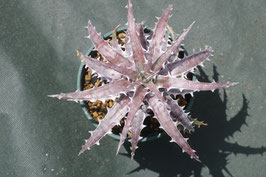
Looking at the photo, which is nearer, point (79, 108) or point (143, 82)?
point (143, 82)

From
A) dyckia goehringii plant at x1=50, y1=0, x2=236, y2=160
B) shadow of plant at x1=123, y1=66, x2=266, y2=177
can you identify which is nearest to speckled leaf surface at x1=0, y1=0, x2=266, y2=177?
shadow of plant at x1=123, y1=66, x2=266, y2=177

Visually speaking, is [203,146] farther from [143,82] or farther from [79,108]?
[143,82]

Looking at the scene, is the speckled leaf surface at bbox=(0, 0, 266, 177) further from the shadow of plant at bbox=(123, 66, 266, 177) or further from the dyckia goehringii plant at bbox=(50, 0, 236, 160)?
the dyckia goehringii plant at bbox=(50, 0, 236, 160)

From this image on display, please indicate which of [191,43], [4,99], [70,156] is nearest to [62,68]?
[4,99]

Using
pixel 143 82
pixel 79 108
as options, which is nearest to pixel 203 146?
pixel 79 108

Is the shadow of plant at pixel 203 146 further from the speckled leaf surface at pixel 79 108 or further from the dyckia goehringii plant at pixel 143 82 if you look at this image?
the dyckia goehringii plant at pixel 143 82

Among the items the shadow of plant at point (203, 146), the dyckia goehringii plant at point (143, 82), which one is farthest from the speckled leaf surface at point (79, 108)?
the dyckia goehringii plant at point (143, 82)

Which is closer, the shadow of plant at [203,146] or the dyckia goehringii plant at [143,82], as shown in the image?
the dyckia goehringii plant at [143,82]
